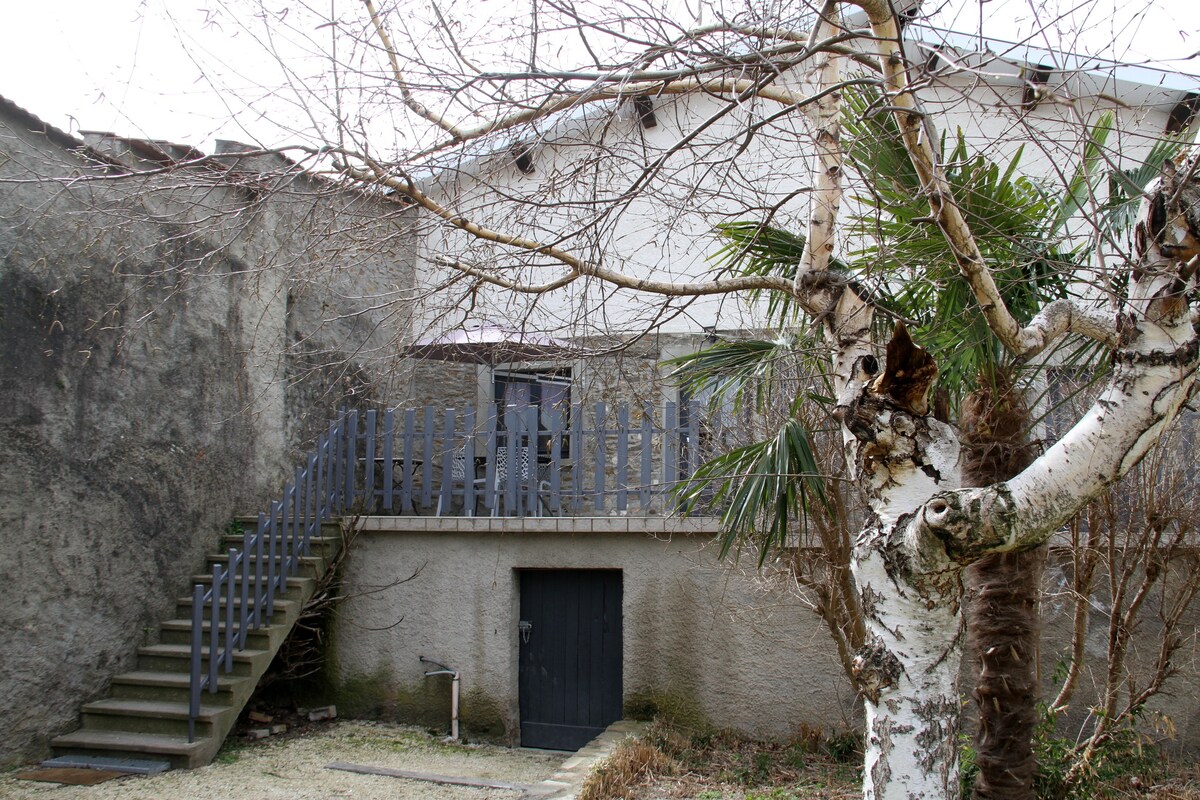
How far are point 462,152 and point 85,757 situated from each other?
4.80m

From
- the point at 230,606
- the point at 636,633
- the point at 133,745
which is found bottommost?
the point at 133,745

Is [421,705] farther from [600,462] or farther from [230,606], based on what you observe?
[600,462]

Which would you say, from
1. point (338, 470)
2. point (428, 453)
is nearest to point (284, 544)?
point (338, 470)

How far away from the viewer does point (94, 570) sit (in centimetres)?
652

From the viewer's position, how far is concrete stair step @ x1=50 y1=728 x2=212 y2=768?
20.0 ft

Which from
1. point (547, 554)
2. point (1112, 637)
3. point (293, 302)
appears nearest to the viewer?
point (1112, 637)

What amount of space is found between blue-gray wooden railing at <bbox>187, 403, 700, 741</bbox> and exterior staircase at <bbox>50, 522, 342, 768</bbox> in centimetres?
9


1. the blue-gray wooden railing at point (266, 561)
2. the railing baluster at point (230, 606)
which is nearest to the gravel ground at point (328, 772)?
the blue-gray wooden railing at point (266, 561)

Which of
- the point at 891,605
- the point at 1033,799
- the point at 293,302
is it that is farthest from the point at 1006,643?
the point at 293,302

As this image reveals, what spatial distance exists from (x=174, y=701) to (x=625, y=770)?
3.39 m

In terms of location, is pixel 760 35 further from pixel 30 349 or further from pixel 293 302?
pixel 293 302

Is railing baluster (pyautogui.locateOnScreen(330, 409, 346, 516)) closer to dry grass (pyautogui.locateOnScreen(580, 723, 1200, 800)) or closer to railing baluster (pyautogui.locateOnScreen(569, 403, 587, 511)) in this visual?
railing baluster (pyautogui.locateOnScreen(569, 403, 587, 511))

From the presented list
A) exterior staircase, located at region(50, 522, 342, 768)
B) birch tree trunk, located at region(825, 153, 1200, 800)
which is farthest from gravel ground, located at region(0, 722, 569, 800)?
birch tree trunk, located at region(825, 153, 1200, 800)

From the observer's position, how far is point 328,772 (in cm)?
632
